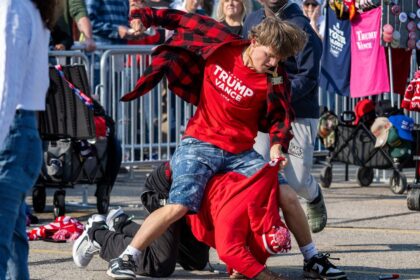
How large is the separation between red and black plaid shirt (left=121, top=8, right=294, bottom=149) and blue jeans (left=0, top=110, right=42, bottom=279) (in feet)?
7.81

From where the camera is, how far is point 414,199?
1060 cm

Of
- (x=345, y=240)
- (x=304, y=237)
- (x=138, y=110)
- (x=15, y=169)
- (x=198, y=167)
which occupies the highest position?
(x=15, y=169)

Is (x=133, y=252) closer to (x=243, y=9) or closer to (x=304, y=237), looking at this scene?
(x=304, y=237)

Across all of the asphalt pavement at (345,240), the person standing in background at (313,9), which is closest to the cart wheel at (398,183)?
the asphalt pavement at (345,240)

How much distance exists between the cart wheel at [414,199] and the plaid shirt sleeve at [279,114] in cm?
317

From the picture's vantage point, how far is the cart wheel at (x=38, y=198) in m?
10.8

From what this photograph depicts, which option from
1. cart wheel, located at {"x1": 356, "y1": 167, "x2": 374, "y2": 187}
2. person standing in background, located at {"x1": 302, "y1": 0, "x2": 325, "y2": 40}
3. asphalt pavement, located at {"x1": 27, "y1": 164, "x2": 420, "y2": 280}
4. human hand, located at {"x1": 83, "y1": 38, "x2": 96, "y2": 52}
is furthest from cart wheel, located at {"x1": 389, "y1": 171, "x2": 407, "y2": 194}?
human hand, located at {"x1": 83, "y1": 38, "x2": 96, "y2": 52}

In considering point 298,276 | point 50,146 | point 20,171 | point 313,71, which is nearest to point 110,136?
point 50,146

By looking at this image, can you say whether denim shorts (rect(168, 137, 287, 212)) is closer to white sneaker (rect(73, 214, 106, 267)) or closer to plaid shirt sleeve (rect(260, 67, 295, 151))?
plaid shirt sleeve (rect(260, 67, 295, 151))

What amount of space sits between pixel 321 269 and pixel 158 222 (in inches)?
42.3

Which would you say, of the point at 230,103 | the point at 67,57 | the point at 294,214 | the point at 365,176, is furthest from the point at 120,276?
the point at 365,176

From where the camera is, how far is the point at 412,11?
41.3 ft

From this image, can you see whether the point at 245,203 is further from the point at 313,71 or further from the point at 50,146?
the point at 50,146

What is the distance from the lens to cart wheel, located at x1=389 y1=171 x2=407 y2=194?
498 inches
